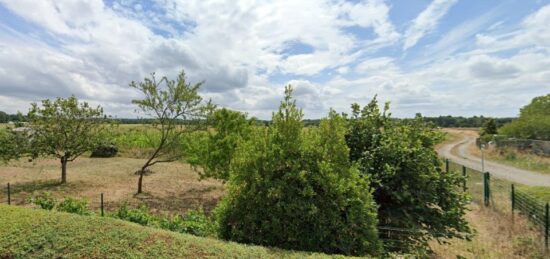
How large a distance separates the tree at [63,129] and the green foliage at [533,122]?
38902mm

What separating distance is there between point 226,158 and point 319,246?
8644 mm

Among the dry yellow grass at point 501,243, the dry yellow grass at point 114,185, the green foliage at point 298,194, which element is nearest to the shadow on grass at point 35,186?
the dry yellow grass at point 114,185

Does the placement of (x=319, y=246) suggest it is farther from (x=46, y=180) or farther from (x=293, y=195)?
(x=46, y=180)

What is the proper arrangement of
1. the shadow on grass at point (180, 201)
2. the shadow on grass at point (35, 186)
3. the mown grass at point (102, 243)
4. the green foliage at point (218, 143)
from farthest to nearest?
the shadow on grass at point (35, 186) < the green foliage at point (218, 143) < the shadow on grass at point (180, 201) < the mown grass at point (102, 243)

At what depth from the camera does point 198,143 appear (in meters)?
13.5

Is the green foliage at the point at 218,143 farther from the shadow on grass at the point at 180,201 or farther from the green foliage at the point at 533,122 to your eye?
the green foliage at the point at 533,122

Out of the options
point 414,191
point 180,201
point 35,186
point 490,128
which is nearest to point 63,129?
point 35,186

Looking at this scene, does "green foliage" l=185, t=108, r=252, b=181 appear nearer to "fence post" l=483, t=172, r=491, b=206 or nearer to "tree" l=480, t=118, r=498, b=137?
"fence post" l=483, t=172, r=491, b=206

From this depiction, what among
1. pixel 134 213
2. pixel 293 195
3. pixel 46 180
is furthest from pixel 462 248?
pixel 46 180

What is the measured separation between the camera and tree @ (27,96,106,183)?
14.0m

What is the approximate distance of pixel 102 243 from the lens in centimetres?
401

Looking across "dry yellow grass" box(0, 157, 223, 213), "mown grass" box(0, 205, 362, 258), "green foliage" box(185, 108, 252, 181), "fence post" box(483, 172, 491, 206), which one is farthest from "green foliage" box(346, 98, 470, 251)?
"dry yellow grass" box(0, 157, 223, 213)

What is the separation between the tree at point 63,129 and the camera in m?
14.0

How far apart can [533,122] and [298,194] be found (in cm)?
4050
